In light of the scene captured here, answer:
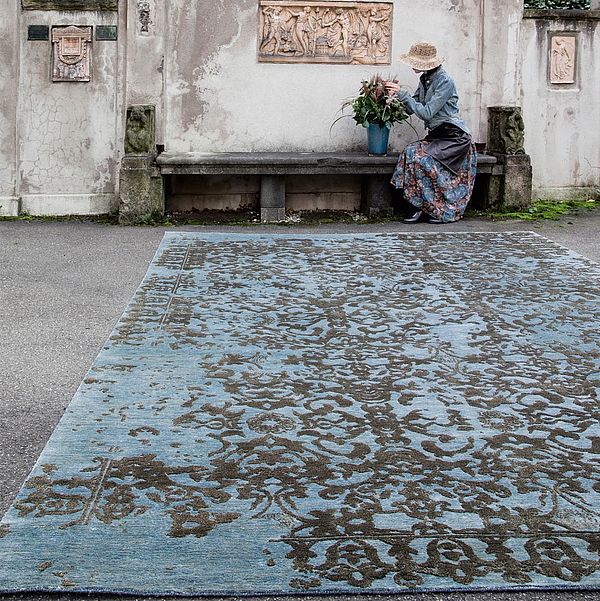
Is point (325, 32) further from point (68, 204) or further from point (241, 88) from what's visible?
point (68, 204)

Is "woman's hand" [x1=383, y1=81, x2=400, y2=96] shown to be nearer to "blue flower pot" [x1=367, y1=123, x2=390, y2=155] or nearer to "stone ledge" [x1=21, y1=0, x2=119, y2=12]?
"blue flower pot" [x1=367, y1=123, x2=390, y2=155]

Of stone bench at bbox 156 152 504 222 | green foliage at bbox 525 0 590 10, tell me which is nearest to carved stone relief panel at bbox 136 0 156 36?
stone bench at bbox 156 152 504 222

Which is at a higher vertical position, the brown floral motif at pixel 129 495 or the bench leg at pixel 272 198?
the bench leg at pixel 272 198

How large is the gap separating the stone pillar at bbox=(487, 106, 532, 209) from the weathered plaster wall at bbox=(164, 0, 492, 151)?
1.33 ft

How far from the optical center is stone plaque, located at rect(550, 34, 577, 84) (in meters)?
11.2

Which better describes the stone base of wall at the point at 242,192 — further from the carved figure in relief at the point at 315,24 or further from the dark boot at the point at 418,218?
the carved figure in relief at the point at 315,24

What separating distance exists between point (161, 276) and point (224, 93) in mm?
3911

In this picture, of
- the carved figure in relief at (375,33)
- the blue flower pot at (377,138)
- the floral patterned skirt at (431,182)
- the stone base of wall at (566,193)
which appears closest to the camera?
the floral patterned skirt at (431,182)

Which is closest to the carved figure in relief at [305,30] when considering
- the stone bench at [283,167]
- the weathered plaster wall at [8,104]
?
the stone bench at [283,167]

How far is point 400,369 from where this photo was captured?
488cm

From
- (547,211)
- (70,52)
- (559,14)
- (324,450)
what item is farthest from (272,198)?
(324,450)

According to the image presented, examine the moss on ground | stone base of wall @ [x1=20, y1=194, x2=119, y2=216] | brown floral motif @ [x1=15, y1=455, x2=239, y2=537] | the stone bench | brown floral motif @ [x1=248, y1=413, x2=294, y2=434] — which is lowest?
brown floral motif @ [x1=15, y1=455, x2=239, y2=537]

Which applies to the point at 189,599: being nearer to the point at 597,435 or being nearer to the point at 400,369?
the point at 597,435

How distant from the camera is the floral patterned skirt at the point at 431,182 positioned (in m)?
10.0
